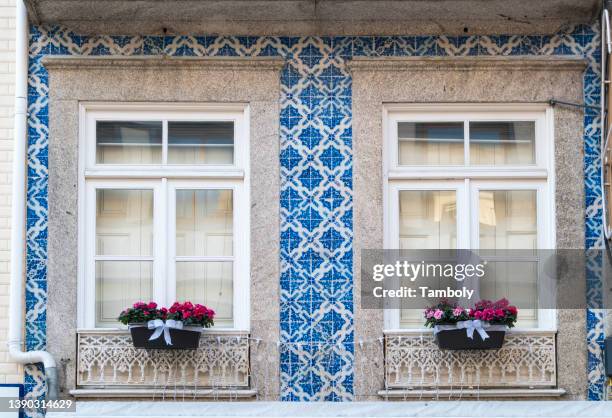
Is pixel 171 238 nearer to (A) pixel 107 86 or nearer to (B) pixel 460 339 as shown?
(A) pixel 107 86

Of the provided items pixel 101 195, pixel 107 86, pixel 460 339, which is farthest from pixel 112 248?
pixel 460 339

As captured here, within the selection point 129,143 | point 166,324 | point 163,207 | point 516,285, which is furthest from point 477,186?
point 129,143

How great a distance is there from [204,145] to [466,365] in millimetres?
2657

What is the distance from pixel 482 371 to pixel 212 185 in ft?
8.31

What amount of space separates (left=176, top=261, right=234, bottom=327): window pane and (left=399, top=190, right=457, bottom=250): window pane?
141 cm

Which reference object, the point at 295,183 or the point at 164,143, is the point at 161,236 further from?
the point at 295,183

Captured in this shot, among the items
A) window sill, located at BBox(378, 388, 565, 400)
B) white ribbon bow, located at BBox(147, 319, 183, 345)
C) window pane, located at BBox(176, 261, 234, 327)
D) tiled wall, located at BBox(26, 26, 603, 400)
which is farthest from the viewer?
window pane, located at BBox(176, 261, 234, 327)

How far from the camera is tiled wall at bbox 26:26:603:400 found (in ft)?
32.3

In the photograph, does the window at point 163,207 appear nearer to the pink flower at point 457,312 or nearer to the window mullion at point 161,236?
the window mullion at point 161,236

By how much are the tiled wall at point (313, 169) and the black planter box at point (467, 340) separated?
0.74 meters

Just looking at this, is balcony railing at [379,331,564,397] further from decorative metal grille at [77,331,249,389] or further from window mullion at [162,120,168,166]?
window mullion at [162,120,168,166]

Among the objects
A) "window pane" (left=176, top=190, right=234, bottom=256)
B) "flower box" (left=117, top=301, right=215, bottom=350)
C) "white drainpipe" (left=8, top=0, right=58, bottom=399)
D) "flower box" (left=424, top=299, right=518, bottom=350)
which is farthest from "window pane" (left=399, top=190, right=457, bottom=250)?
"white drainpipe" (left=8, top=0, right=58, bottom=399)

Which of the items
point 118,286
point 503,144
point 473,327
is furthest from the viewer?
point 503,144

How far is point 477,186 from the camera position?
10.1 metres
